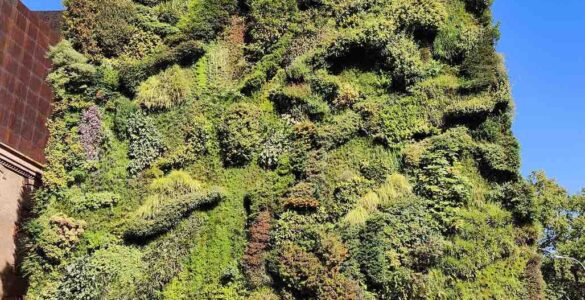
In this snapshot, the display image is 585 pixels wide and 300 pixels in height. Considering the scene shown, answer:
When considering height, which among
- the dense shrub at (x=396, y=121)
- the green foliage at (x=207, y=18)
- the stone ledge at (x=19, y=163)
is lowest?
the dense shrub at (x=396, y=121)

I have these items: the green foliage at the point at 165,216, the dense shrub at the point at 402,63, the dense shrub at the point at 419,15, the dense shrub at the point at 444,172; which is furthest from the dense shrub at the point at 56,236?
the dense shrub at the point at 419,15

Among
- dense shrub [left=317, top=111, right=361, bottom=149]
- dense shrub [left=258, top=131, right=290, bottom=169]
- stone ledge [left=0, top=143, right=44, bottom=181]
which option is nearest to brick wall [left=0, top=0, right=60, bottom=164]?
stone ledge [left=0, top=143, right=44, bottom=181]

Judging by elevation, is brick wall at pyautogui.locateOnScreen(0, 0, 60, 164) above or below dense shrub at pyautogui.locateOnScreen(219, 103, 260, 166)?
above

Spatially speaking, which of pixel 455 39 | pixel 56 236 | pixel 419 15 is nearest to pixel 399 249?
pixel 455 39

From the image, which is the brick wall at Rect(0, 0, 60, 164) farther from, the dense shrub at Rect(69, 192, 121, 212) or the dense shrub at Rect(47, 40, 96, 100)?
the dense shrub at Rect(69, 192, 121, 212)

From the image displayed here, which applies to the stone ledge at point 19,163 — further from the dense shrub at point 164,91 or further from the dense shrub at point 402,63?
the dense shrub at point 402,63

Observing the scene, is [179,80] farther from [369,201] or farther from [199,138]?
[369,201]
